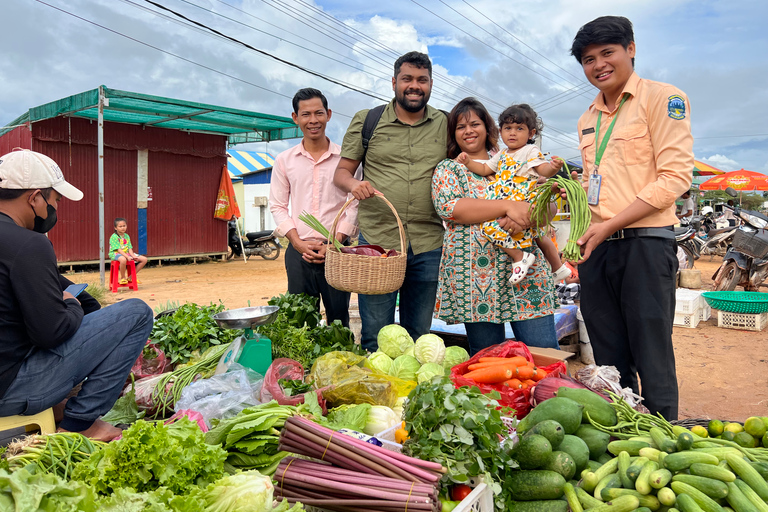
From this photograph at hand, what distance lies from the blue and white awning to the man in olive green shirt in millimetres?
24371

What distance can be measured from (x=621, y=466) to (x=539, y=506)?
0.39 metres

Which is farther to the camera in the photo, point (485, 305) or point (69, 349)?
point (485, 305)

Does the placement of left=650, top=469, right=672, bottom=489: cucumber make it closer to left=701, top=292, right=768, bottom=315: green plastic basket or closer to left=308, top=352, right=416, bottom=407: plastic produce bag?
left=308, top=352, right=416, bottom=407: plastic produce bag

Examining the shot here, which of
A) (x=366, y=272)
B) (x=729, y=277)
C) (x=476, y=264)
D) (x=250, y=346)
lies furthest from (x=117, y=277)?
(x=729, y=277)

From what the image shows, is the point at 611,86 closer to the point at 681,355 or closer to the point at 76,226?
the point at 681,355

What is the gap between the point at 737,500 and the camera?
1.88 m

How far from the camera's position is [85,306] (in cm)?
355

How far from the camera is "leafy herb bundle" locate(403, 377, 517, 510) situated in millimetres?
2012

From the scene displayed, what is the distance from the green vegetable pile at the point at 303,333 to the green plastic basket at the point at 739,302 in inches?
258

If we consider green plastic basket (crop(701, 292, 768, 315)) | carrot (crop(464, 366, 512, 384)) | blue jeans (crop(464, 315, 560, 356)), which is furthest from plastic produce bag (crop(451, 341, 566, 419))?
green plastic basket (crop(701, 292, 768, 315))

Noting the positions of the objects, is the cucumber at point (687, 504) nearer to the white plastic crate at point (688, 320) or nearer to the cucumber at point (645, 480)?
the cucumber at point (645, 480)

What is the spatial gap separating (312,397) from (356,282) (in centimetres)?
80

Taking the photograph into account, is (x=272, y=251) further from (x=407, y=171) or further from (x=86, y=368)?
(x=86, y=368)

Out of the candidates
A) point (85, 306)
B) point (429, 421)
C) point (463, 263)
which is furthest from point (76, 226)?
point (429, 421)
